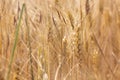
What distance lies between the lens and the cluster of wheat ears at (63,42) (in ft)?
4.32

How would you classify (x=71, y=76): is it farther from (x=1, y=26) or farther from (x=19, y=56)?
(x=1, y=26)

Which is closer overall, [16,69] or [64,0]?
[16,69]

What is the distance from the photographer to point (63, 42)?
140cm

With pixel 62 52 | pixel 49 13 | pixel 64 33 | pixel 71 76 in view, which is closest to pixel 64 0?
pixel 49 13

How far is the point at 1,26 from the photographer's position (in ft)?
5.79

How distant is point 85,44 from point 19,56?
0.25m

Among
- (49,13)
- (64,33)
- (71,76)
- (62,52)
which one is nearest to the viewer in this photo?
(71,76)

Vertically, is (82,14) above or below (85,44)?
above

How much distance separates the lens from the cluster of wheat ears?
4.32 feet

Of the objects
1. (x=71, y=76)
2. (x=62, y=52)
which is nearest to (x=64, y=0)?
(x=62, y=52)

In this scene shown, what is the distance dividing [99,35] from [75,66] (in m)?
0.42

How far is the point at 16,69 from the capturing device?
1450 mm

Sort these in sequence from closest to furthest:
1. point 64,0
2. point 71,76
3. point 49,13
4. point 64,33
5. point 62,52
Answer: point 71,76 < point 62,52 < point 64,33 < point 49,13 < point 64,0

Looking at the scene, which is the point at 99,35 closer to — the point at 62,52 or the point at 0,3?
the point at 62,52
